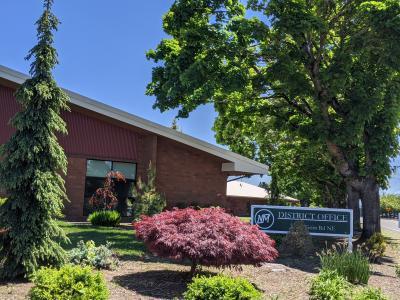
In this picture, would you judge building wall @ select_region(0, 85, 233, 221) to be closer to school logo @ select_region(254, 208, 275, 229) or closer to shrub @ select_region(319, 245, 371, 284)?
school logo @ select_region(254, 208, 275, 229)

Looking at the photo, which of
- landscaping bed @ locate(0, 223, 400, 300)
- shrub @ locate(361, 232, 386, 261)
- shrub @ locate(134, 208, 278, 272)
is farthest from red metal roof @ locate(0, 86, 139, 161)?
shrub @ locate(134, 208, 278, 272)

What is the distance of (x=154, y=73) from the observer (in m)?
17.6

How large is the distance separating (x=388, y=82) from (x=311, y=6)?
12.3ft

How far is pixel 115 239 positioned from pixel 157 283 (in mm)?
5325

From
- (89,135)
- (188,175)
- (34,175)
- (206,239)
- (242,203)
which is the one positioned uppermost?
(89,135)

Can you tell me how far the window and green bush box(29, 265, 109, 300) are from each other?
535 inches

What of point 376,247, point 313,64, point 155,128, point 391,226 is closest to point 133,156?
point 155,128

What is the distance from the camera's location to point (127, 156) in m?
21.7

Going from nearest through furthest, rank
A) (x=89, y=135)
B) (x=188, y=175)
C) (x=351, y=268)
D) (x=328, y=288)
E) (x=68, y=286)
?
(x=68, y=286) → (x=328, y=288) → (x=351, y=268) → (x=89, y=135) → (x=188, y=175)

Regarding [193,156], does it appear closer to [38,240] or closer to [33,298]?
[38,240]

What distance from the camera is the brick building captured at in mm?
19750

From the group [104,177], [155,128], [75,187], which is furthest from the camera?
[104,177]

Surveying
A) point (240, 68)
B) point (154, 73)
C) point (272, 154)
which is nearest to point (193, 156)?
point (154, 73)

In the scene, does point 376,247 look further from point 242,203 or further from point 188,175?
point 242,203
